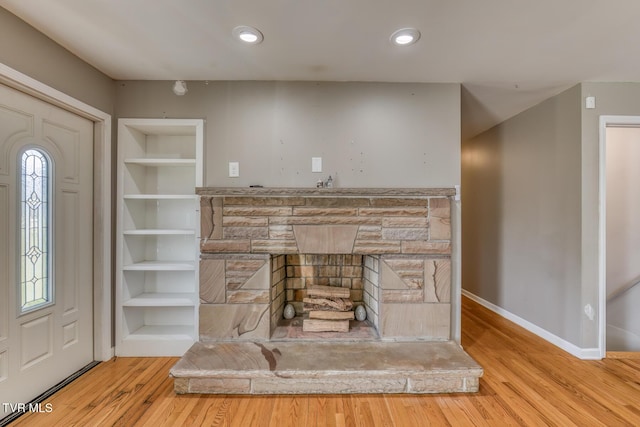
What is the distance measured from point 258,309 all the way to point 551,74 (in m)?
2.96

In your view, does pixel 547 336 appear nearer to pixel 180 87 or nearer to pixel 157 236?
pixel 157 236

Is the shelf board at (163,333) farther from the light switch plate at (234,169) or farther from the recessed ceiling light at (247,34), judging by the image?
the recessed ceiling light at (247,34)

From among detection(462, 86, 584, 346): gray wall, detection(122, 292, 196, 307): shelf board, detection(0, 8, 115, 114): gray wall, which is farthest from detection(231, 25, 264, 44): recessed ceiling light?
detection(462, 86, 584, 346): gray wall

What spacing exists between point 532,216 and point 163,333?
371 centimetres

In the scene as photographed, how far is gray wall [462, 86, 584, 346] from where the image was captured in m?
2.45

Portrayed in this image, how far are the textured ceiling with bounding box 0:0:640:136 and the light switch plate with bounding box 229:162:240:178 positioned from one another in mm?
704

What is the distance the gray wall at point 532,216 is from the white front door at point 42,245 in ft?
13.2

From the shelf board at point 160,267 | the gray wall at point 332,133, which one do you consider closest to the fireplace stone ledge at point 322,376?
the shelf board at point 160,267

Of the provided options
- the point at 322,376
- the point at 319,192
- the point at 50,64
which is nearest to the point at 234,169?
the point at 319,192

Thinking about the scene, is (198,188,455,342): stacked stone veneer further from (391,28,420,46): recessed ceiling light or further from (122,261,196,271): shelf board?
(391,28,420,46): recessed ceiling light

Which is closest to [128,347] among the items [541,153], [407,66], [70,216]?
[70,216]

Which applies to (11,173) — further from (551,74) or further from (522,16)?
(551,74)

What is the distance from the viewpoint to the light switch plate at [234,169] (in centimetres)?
232

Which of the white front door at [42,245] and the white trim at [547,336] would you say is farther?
the white trim at [547,336]
